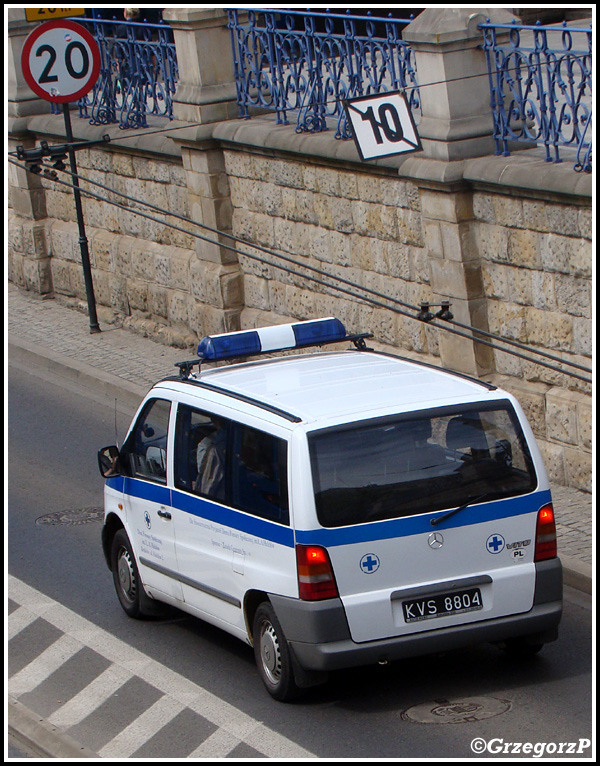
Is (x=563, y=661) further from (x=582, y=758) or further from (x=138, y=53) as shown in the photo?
(x=138, y=53)

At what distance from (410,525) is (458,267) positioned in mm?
5603

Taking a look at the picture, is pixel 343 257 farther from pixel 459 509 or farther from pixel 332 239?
pixel 459 509

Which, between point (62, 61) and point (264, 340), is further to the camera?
point (62, 61)

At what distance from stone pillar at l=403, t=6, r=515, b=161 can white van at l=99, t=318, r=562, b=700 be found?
15.3 ft

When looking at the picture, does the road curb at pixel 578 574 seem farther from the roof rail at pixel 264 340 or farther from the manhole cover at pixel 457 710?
the roof rail at pixel 264 340

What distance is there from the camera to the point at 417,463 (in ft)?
27.1

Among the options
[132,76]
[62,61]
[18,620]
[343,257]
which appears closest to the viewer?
[18,620]

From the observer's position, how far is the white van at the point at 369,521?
812 centimetres

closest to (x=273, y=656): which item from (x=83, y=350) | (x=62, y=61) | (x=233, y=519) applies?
(x=233, y=519)

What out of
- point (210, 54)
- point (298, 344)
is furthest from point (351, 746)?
point (210, 54)

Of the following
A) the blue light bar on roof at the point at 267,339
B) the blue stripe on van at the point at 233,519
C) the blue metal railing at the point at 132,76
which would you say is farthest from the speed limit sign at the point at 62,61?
the blue stripe on van at the point at 233,519

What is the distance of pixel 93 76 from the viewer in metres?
18.6

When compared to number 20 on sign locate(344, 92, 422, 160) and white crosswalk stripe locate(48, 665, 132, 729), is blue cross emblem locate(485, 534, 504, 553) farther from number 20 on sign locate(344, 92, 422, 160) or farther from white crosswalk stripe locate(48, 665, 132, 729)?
number 20 on sign locate(344, 92, 422, 160)

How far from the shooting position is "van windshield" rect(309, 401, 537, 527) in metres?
8.14
